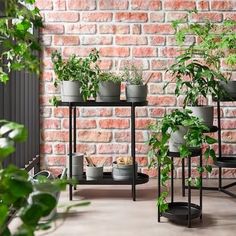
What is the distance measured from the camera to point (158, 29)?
3195 mm

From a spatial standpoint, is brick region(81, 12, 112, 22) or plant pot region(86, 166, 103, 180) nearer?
plant pot region(86, 166, 103, 180)

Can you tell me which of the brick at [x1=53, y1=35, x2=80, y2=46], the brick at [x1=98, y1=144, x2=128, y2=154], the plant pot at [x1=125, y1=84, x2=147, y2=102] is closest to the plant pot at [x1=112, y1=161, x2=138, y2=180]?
the plant pot at [x1=125, y1=84, x2=147, y2=102]

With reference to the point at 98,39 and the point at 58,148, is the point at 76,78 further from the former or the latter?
the point at 58,148

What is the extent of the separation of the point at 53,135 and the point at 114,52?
2.24 ft

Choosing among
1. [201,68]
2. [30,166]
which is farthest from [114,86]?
[30,166]

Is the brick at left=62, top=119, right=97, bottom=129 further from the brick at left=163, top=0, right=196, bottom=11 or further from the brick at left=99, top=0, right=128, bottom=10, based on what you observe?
the brick at left=163, top=0, right=196, bottom=11

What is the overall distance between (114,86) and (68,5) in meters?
0.81

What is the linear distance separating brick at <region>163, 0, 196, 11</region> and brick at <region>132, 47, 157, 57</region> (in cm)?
29

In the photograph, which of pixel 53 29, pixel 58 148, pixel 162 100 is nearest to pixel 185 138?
pixel 162 100

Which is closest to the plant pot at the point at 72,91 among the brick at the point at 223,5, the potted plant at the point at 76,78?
the potted plant at the point at 76,78

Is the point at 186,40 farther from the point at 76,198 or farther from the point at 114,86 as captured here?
the point at 76,198

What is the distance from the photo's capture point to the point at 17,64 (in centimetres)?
103

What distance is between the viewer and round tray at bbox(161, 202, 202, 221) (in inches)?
86.7

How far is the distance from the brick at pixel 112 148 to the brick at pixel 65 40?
2.30 ft
